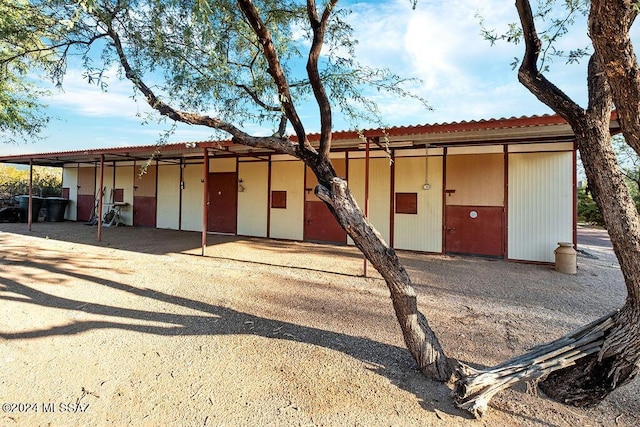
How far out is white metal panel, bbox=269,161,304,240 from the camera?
934cm

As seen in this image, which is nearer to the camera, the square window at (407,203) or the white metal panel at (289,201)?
the square window at (407,203)

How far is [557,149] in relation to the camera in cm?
657

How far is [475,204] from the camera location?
736cm

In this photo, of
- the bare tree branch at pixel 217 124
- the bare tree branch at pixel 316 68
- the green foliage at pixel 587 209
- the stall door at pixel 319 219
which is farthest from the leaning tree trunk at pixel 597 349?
the green foliage at pixel 587 209

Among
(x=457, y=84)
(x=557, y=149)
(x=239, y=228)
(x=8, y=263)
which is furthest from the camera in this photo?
(x=239, y=228)

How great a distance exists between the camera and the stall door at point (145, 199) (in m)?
12.0

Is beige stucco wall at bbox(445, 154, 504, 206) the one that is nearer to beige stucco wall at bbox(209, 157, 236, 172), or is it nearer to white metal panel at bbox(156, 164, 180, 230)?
beige stucco wall at bbox(209, 157, 236, 172)

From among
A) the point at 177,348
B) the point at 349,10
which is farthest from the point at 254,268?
the point at 349,10

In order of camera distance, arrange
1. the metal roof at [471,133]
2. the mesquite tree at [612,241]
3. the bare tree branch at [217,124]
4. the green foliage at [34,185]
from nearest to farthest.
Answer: the mesquite tree at [612,241], the bare tree branch at [217,124], the metal roof at [471,133], the green foliage at [34,185]

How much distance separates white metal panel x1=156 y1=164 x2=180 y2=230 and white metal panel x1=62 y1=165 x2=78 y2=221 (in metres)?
4.98

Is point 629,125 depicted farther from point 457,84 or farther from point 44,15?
point 44,15

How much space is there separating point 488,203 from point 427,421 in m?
6.26

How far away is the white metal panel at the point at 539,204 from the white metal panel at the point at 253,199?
641 centimetres

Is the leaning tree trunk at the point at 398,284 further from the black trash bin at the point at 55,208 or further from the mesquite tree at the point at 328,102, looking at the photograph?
the black trash bin at the point at 55,208
